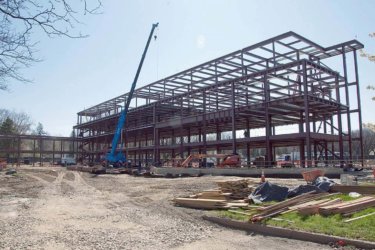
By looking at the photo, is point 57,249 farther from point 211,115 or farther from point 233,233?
point 211,115

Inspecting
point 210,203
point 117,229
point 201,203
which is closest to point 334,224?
point 210,203

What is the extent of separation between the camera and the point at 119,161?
4588cm

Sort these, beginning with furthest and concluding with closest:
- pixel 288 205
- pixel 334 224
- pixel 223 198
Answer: pixel 223 198 → pixel 288 205 → pixel 334 224

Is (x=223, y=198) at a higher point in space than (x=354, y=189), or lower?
lower

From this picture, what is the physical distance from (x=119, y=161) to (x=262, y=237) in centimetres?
3876

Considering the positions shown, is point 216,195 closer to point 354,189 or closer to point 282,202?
point 282,202

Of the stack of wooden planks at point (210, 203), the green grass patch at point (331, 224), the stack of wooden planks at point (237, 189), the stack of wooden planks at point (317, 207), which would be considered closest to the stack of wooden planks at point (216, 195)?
the stack of wooden planks at point (237, 189)

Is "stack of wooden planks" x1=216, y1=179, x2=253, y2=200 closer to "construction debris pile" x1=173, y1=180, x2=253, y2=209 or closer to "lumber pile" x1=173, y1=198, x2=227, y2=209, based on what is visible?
"construction debris pile" x1=173, y1=180, x2=253, y2=209

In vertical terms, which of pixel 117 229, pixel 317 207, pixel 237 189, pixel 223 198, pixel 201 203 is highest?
pixel 237 189

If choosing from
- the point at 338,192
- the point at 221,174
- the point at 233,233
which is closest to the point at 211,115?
the point at 221,174

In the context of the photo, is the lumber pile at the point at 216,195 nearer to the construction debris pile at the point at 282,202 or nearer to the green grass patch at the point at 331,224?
the construction debris pile at the point at 282,202

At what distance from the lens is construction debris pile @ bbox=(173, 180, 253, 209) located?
12.4 metres

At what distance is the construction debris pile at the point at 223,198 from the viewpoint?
12445 mm

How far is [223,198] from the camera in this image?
13.3 m
